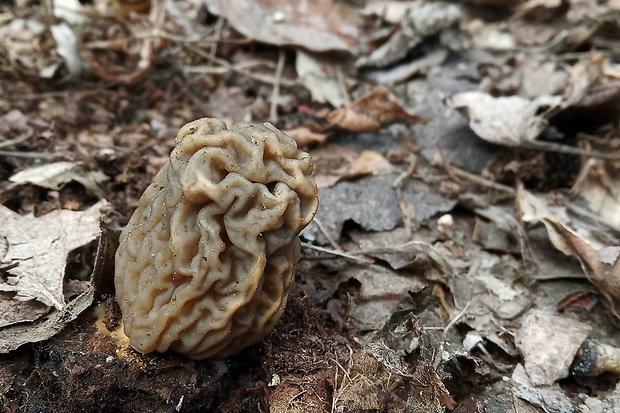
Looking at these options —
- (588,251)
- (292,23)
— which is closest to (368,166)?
(588,251)

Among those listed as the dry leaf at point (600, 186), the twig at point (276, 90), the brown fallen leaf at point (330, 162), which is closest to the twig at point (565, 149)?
the dry leaf at point (600, 186)

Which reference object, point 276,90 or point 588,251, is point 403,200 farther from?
point 276,90

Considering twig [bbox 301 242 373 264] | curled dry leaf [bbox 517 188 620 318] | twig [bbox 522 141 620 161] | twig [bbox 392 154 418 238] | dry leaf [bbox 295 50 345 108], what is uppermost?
twig [bbox 522 141 620 161]

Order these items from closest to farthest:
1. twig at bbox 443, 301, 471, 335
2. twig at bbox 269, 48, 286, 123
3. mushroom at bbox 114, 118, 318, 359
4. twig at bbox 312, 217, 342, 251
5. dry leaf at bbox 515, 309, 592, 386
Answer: mushroom at bbox 114, 118, 318, 359 < dry leaf at bbox 515, 309, 592, 386 < twig at bbox 443, 301, 471, 335 < twig at bbox 312, 217, 342, 251 < twig at bbox 269, 48, 286, 123

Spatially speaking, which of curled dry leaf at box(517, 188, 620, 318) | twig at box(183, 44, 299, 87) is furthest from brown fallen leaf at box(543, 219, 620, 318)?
twig at box(183, 44, 299, 87)

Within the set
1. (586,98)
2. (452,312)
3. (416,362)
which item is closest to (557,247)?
(452,312)

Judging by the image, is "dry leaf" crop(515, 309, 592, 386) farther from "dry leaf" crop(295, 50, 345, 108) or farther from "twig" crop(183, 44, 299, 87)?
"twig" crop(183, 44, 299, 87)
